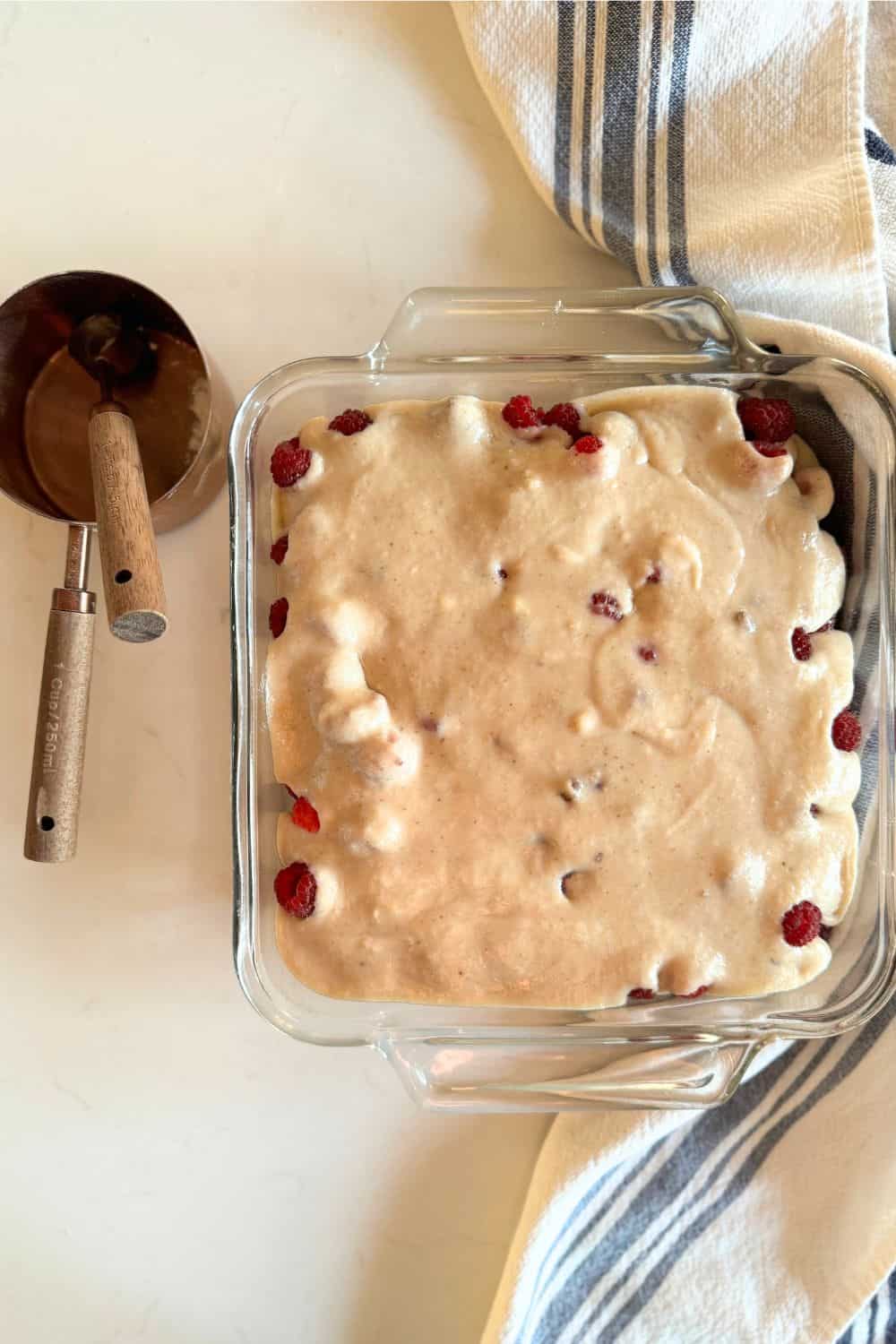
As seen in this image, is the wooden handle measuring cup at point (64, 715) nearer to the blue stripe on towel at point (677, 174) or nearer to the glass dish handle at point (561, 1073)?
the glass dish handle at point (561, 1073)

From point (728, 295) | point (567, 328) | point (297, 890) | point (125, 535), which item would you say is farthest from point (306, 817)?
point (728, 295)

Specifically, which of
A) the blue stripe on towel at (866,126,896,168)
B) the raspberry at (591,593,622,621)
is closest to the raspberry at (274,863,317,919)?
the raspberry at (591,593,622,621)

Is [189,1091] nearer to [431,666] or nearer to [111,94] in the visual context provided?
[431,666]

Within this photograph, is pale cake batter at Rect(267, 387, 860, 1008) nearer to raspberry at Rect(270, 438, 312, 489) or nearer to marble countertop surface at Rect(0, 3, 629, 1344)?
raspberry at Rect(270, 438, 312, 489)

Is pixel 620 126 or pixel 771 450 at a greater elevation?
pixel 620 126

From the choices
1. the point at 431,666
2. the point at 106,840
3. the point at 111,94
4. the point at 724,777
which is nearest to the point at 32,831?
the point at 106,840

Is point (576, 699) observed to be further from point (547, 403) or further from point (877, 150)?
point (877, 150)

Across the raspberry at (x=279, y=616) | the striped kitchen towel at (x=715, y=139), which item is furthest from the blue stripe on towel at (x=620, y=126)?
the raspberry at (x=279, y=616)
